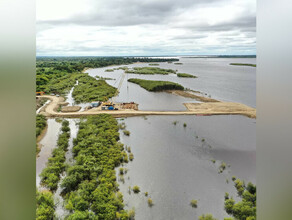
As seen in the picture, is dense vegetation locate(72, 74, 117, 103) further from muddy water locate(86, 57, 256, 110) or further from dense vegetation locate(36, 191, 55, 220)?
dense vegetation locate(36, 191, 55, 220)

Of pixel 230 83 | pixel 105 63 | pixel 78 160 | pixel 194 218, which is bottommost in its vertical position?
pixel 194 218

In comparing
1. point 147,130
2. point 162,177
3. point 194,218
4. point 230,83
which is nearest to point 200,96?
point 230,83

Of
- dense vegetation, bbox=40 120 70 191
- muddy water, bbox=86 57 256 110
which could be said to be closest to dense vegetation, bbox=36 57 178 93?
muddy water, bbox=86 57 256 110

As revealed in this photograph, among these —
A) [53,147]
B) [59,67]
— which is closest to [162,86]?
[59,67]

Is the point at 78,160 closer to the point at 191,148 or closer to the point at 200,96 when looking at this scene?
the point at 191,148

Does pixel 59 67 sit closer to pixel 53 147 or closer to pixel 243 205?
pixel 53 147

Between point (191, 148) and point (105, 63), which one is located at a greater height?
point (105, 63)

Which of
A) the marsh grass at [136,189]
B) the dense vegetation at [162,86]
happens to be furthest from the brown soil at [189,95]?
the marsh grass at [136,189]

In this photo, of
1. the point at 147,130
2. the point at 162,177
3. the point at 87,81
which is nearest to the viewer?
the point at 162,177
